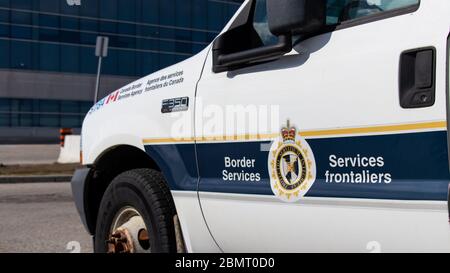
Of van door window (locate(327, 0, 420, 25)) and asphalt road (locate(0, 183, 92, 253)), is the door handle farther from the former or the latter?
asphalt road (locate(0, 183, 92, 253))

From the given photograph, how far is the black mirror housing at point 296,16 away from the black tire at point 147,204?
124cm

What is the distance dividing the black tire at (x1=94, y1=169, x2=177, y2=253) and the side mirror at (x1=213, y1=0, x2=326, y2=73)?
30.8 inches

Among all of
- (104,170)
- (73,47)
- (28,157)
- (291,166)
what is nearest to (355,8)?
(291,166)

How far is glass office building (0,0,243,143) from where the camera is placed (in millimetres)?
44219

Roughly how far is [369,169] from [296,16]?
683 mm

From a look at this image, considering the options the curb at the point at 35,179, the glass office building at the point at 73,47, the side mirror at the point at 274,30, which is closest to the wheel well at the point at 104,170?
the side mirror at the point at 274,30

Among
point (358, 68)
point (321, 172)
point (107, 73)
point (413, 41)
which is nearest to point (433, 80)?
point (413, 41)

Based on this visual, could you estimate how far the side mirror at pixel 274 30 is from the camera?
244 centimetres

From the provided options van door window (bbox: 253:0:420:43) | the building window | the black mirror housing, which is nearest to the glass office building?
the building window

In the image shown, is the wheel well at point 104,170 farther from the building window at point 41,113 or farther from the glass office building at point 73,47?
the building window at point 41,113

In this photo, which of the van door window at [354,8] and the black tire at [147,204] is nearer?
the van door window at [354,8]

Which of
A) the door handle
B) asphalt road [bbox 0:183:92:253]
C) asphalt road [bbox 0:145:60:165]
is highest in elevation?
the door handle

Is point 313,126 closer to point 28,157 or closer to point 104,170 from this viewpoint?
point 104,170

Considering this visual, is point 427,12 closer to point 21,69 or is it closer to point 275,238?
point 275,238
